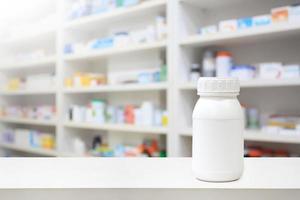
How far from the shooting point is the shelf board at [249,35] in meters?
1.74

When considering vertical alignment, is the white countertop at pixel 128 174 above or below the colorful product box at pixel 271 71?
below

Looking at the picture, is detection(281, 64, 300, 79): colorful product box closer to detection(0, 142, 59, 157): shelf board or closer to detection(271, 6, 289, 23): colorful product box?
detection(271, 6, 289, 23): colorful product box

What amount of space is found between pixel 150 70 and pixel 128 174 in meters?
2.06

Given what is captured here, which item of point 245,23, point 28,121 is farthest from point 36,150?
point 245,23

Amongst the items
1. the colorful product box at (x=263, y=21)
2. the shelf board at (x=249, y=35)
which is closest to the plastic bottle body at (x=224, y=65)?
the shelf board at (x=249, y=35)

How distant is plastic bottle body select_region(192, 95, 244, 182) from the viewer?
52 cm

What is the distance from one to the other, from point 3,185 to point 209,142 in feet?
1.16

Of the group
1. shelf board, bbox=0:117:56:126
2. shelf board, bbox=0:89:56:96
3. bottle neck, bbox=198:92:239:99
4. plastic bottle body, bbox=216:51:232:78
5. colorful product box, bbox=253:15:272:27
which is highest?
colorful product box, bbox=253:15:272:27

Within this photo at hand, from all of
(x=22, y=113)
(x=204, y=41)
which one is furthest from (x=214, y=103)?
(x=22, y=113)

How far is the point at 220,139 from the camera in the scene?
522mm

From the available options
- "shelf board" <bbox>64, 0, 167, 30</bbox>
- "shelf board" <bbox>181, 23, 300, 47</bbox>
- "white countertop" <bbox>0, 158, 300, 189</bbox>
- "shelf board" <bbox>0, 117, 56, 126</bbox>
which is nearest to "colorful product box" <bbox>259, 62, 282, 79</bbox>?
"shelf board" <bbox>181, 23, 300, 47</bbox>

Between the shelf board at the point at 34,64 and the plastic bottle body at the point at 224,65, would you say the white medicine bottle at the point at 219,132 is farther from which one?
the shelf board at the point at 34,64

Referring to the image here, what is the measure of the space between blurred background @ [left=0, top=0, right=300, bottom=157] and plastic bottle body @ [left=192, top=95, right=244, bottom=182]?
1345 millimetres

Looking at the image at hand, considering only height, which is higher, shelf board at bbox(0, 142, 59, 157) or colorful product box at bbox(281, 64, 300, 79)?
colorful product box at bbox(281, 64, 300, 79)
